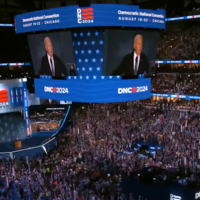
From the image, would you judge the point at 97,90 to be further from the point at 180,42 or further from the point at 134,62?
the point at 180,42

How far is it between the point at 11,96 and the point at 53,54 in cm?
975

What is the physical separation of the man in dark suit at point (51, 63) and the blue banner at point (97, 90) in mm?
374

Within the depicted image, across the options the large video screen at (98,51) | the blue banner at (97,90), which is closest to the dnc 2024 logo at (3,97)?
the blue banner at (97,90)

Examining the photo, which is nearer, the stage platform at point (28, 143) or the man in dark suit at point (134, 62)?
the man in dark suit at point (134, 62)

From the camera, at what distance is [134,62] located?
11961 millimetres

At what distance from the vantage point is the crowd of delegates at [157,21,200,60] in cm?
2162

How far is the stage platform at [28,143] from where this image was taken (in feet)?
64.6

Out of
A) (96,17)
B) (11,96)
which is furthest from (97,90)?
(11,96)

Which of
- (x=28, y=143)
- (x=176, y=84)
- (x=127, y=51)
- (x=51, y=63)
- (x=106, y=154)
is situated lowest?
(x=106, y=154)

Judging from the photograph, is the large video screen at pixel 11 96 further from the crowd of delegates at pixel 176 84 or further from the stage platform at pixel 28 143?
the crowd of delegates at pixel 176 84

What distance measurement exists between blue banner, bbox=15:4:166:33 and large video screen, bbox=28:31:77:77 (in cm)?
60

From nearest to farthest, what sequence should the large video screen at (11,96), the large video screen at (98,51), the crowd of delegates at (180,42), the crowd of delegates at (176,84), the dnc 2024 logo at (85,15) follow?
the dnc 2024 logo at (85,15), the large video screen at (98,51), the large video screen at (11,96), the crowd of delegates at (180,42), the crowd of delegates at (176,84)

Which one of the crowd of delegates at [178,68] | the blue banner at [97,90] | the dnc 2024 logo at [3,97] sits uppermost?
the crowd of delegates at [178,68]

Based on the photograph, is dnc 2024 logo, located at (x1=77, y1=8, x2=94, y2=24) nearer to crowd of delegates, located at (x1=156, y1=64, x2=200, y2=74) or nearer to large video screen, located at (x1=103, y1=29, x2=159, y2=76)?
large video screen, located at (x1=103, y1=29, x2=159, y2=76)
